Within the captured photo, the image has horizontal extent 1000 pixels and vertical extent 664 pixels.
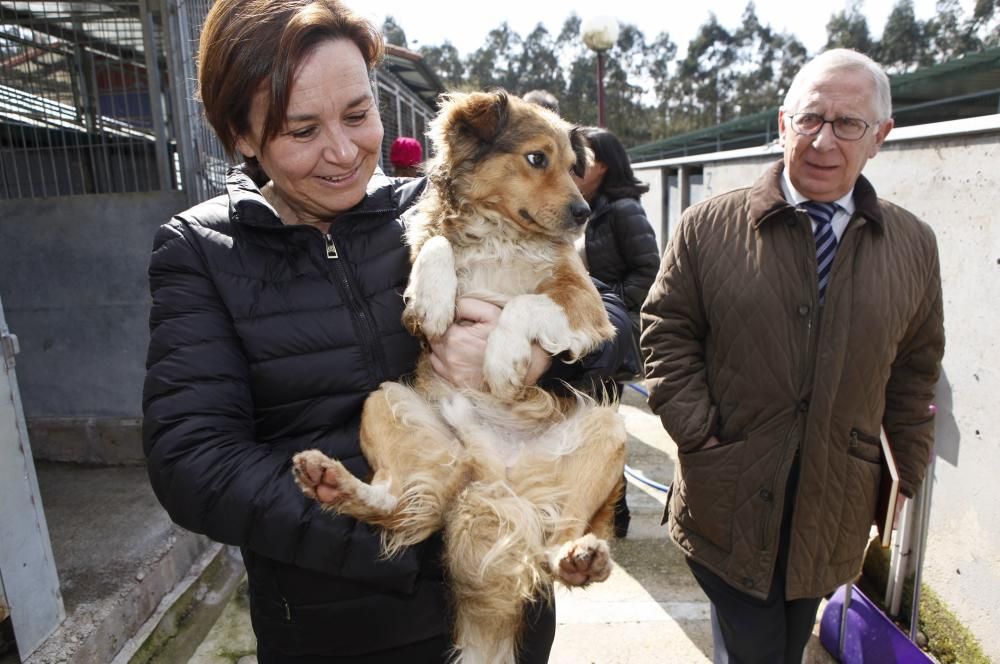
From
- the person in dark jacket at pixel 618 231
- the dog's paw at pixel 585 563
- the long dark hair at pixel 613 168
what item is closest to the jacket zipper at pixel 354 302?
the dog's paw at pixel 585 563

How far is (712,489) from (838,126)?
1492mm

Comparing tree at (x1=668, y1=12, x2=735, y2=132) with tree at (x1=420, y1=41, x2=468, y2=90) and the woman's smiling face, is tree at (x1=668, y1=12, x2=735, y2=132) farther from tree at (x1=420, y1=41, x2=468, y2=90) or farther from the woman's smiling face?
the woman's smiling face

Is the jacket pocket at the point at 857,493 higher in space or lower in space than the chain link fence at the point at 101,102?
lower

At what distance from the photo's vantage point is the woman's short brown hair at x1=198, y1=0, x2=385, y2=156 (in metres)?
1.65

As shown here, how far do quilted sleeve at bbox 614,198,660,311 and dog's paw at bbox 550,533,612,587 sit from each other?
9.57ft

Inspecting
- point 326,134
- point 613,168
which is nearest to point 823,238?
point 326,134

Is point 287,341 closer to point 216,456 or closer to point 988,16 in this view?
point 216,456

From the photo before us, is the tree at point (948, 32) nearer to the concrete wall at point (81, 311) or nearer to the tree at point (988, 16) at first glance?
the tree at point (988, 16)

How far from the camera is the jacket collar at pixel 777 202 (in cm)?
249

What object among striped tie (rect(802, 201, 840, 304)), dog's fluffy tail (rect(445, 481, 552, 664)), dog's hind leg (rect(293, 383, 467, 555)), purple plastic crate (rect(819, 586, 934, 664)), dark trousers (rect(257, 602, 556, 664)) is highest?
striped tie (rect(802, 201, 840, 304))

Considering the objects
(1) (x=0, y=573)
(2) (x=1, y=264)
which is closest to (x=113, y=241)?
(2) (x=1, y=264)

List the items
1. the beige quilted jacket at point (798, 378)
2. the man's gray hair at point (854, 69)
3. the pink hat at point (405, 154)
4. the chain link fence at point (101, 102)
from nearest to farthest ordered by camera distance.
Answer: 1. the beige quilted jacket at point (798, 378)
2. the man's gray hair at point (854, 69)
3. the chain link fence at point (101, 102)
4. the pink hat at point (405, 154)

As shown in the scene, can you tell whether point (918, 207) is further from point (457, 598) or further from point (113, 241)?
point (113, 241)

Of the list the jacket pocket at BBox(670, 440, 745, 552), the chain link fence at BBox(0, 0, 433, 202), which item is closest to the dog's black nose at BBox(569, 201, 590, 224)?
the jacket pocket at BBox(670, 440, 745, 552)
